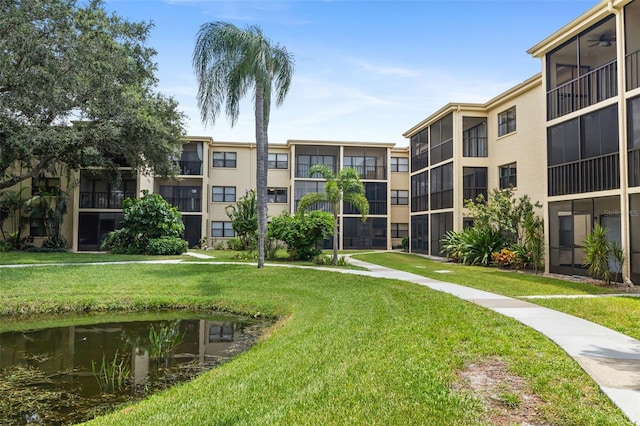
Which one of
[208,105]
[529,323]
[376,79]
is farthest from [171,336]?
[376,79]

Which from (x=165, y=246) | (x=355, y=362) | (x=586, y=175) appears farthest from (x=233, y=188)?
(x=355, y=362)

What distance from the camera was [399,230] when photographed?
39469mm

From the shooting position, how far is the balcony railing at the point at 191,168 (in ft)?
113

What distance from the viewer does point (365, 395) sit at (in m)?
4.84

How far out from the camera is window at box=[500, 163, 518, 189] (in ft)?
78.7

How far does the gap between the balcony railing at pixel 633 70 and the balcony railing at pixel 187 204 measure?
28.0 metres

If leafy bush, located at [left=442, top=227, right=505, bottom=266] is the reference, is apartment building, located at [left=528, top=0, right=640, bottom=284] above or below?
above

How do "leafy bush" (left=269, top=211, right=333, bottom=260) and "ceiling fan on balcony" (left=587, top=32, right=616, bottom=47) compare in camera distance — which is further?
"leafy bush" (left=269, top=211, right=333, bottom=260)

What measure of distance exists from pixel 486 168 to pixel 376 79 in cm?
1229

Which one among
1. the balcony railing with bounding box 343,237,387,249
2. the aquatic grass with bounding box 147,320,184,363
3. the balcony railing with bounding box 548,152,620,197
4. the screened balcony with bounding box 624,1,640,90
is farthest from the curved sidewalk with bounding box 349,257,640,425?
the balcony railing with bounding box 343,237,387,249

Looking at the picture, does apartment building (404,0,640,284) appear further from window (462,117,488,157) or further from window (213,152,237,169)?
window (213,152,237,169)

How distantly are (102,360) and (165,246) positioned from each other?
17.8 metres

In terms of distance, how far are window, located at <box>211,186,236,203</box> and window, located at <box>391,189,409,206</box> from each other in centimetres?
1355

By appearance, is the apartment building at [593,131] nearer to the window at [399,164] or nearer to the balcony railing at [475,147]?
the balcony railing at [475,147]
